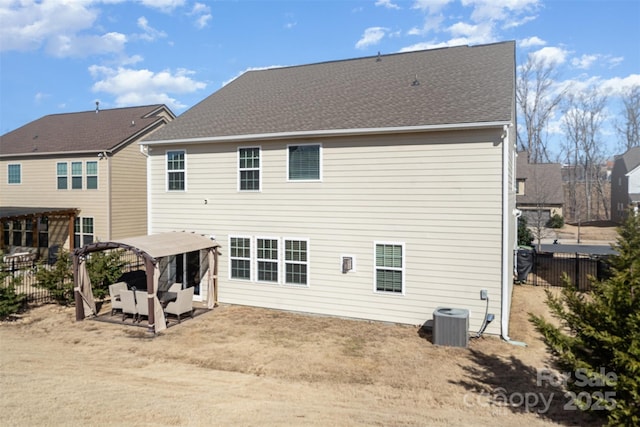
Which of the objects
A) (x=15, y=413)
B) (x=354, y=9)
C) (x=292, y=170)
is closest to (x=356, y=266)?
(x=292, y=170)

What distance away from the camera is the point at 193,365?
8.81 metres

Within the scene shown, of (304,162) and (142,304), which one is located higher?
(304,162)

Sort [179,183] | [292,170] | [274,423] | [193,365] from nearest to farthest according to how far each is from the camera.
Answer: [274,423] → [193,365] → [292,170] → [179,183]

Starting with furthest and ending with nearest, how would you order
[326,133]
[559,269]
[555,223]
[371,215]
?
[555,223], [559,269], [326,133], [371,215]

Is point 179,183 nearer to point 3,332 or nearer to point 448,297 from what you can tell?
point 3,332

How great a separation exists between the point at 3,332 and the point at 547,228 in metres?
38.6

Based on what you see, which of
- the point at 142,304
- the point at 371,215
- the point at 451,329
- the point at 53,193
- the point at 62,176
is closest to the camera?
the point at 451,329

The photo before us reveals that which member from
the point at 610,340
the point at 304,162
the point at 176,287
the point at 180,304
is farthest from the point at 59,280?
the point at 610,340

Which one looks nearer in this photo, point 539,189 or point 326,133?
point 326,133

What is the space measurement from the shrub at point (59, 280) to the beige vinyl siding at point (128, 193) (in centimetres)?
731

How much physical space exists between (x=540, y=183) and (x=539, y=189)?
3.34 feet

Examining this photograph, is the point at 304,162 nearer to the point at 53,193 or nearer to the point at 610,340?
the point at 610,340

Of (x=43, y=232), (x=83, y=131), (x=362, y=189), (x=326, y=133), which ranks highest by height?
(x=83, y=131)

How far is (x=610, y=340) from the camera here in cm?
534
